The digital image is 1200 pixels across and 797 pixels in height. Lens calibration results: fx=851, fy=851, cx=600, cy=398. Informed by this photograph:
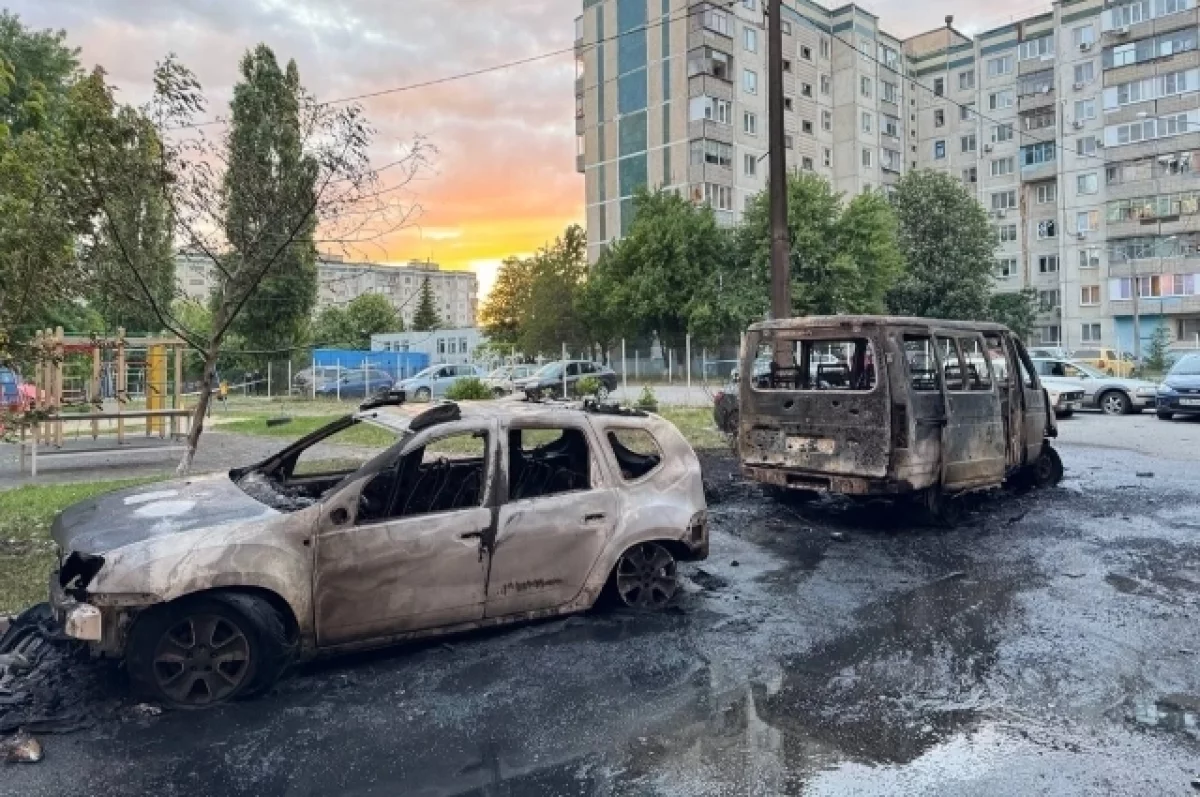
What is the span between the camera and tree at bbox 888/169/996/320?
47.4 meters

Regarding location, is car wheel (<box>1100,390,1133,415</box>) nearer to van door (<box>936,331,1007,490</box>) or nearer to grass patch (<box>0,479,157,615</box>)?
van door (<box>936,331,1007,490</box>)

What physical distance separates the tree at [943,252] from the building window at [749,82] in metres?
13.4

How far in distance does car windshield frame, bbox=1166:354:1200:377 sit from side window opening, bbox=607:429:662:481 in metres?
18.3

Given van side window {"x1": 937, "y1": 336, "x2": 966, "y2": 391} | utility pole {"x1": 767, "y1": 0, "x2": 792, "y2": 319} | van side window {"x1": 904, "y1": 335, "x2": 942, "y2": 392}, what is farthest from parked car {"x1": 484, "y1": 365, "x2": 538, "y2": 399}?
van side window {"x1": 904, "y1": 335, "x2": 942, "y2": 392}

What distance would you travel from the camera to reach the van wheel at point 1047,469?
10703 mm

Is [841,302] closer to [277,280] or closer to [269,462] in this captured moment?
[277,280]

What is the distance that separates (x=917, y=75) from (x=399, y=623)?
79273 millimetres

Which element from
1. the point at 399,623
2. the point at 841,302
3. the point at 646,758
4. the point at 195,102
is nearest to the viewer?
the point at 646,758

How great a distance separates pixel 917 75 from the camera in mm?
72875

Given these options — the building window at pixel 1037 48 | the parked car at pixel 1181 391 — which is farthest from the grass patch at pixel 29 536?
the building window at pixel 1037 48

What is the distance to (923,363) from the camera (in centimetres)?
845

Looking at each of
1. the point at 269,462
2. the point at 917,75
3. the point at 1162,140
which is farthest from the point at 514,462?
the point at 917,75

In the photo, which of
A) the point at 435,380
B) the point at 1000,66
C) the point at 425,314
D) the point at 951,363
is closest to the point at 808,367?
the point at 951,363

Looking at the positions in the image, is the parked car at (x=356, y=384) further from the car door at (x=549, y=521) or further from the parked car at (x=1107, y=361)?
the car door at (x=549, y=521)
